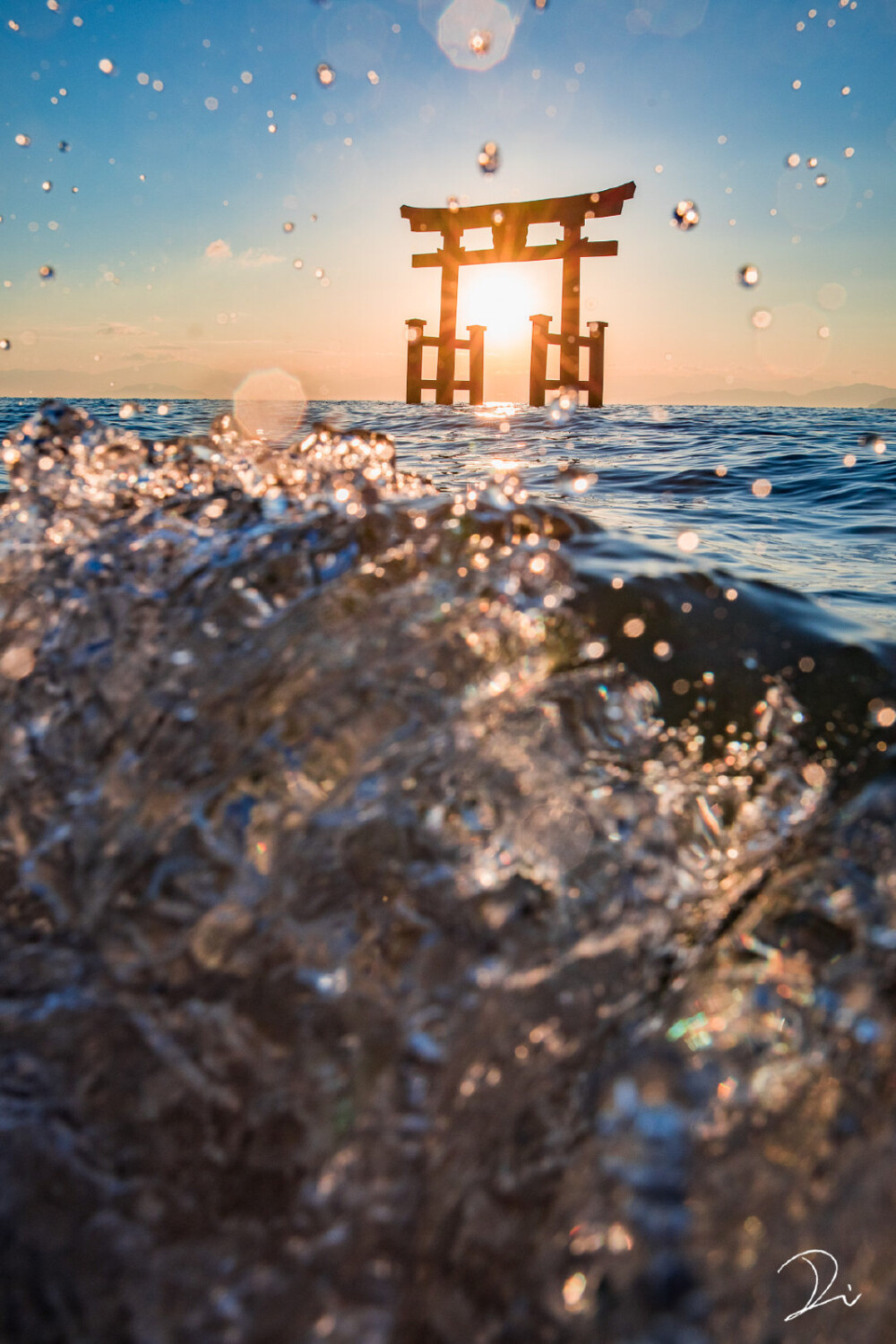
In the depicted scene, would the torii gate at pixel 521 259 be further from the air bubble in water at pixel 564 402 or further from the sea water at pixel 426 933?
the sea water at pixel 426 933

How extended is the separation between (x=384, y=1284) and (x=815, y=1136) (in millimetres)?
598

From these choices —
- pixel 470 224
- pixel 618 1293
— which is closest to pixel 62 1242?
pixel 618 1293

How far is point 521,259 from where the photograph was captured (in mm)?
16250

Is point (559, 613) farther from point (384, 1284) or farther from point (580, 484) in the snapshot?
point (580, 484)

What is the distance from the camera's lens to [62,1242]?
992 millimetres

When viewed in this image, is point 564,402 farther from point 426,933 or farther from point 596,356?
point 426,933

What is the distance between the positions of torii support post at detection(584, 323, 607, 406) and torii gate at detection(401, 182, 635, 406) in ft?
0.07

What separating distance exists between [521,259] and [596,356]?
2.74 meters

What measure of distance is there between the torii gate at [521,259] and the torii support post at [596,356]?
0.02 metres

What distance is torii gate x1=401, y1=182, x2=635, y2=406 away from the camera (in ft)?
51.0
